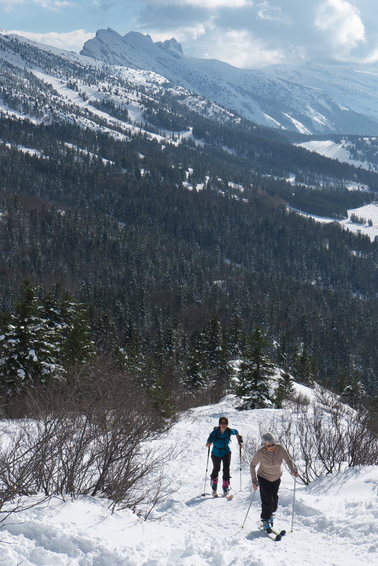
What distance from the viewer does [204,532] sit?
285 inches

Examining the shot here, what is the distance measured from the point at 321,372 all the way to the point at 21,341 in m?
88.1

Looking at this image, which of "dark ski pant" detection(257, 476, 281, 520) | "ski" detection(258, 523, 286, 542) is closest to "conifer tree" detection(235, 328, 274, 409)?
"dark ski pant" detection(257, 476, 281, 520)

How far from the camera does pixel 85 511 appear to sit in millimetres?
6613

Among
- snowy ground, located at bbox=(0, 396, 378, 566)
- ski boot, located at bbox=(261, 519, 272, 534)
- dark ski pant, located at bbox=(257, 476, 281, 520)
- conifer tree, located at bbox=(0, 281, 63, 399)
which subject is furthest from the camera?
conifer tree, located at bbox=(0, 281, 63, 399)

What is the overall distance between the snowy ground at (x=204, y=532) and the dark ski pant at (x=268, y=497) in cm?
38

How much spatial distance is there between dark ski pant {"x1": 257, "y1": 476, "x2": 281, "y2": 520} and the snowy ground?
38 centimetres

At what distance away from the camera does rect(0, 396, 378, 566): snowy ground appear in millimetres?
5461

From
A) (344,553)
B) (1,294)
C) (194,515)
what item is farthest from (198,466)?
(1,294)

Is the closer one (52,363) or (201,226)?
(52,363)

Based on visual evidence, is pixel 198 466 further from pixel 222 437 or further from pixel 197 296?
pixel 197 296

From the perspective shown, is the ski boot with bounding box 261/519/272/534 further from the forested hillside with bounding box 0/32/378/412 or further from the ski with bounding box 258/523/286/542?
the forested hillside with bounding box 0/32/378/412

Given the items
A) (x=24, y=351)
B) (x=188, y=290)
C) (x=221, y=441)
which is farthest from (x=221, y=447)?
(x=188, y=290)

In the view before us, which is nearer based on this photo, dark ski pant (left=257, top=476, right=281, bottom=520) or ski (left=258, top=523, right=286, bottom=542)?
ski (left=258, top=523, right=286, bottom=542)

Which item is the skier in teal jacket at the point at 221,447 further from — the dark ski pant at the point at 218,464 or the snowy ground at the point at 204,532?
the snowy ground at the point at 204,532
